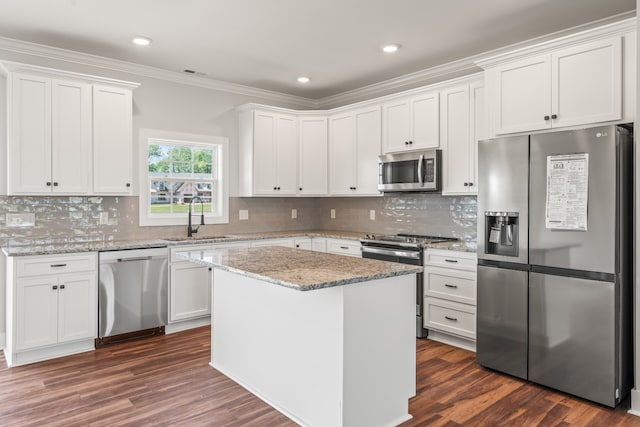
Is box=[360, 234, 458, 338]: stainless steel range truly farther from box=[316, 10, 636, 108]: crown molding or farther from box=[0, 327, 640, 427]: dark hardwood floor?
box=[316, 10, 636, 108]: crown molding

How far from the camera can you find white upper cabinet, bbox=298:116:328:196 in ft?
17.6

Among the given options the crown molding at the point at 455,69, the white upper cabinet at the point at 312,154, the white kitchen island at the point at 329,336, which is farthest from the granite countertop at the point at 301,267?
the white upper cabinet at the point at 312,154

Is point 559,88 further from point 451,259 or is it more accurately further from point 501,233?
point 451,259

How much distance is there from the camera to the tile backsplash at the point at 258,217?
3.90 metres

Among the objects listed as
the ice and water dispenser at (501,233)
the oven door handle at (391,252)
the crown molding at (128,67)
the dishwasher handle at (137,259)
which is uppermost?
the crown molding at (128,67)

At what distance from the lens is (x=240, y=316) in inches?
117

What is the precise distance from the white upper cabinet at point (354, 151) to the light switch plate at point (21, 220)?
3.14m

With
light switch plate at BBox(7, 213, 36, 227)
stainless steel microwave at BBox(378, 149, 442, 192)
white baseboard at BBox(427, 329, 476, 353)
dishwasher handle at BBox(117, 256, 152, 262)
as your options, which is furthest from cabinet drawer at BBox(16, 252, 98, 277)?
white baseboard at BBox(427, 329, 476, 353)

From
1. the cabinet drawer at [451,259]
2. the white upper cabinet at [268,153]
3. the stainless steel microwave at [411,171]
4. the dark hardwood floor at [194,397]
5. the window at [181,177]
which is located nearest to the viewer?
the dark hardwood floor at [194,397]

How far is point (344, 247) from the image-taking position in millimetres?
4840

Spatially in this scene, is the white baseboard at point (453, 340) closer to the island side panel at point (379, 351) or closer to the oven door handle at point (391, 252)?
the oven door handle at point (391, 252)

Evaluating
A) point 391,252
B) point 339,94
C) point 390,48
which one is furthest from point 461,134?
point 339,94

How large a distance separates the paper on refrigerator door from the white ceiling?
118cm

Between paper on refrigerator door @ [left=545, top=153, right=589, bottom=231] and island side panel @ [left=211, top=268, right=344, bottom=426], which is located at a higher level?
paper on refrigerator door @ [left=545, top=153, right=589, bottom=231]
